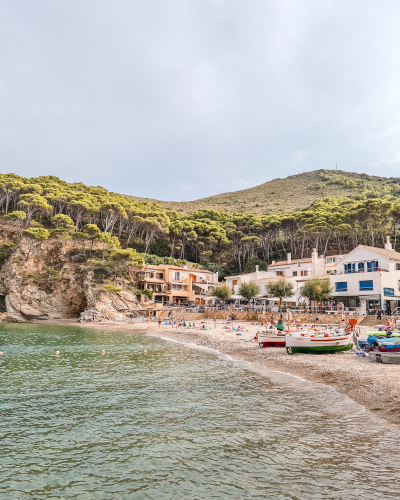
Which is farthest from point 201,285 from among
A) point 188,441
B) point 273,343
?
point 188,441

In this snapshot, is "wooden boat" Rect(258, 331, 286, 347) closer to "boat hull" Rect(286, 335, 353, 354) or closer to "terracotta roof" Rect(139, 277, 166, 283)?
"boat hull" Rect(286, 335, 353, 354)

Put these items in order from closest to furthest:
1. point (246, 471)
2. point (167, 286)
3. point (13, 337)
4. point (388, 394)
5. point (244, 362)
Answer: point (246, 471) → point (388, 394) → point (244, 362) → point (13, 337) → point (167, 286)

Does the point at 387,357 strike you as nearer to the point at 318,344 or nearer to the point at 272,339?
the point at 318,344

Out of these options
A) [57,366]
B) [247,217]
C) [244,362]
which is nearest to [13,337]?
[57,366]

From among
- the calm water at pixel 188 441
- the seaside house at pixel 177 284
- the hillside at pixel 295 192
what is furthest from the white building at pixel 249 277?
the hillside at pixel 295 192

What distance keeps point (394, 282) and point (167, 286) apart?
120 feet

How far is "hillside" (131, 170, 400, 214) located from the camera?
364ft

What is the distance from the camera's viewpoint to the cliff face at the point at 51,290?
53844mm

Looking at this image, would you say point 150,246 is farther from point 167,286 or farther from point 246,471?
point 246,471

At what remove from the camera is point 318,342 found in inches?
926

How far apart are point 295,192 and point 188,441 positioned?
130003 millimetres

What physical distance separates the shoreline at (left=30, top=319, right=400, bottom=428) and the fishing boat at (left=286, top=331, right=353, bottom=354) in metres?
0.54

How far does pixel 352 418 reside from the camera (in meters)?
11.1

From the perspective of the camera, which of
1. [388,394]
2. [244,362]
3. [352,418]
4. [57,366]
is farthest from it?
[244,362]
